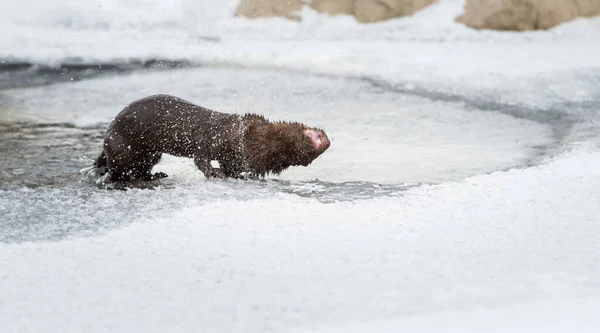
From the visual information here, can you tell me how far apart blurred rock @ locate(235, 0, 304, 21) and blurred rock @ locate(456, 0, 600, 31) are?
63.2 inches

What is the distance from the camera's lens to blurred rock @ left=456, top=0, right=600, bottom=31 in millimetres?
8125

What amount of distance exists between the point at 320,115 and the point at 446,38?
2504 millimetres

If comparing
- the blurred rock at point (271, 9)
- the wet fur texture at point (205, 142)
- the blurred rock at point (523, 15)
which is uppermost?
the blurred rock at point (523, 15)

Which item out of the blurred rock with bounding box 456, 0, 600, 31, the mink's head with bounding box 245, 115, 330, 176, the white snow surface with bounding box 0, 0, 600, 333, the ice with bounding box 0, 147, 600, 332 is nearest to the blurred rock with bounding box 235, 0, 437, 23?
the blurred rock with bounding box 456, 0, 600, 31

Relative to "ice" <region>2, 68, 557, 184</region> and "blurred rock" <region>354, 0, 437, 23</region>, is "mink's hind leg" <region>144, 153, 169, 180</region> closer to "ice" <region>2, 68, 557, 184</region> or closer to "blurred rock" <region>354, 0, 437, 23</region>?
"ice" <region>2, 68, 557, 184</region>

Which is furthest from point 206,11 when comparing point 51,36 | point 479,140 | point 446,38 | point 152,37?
point 479,140

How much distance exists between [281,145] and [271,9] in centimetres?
A: 456

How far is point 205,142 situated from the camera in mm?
4207

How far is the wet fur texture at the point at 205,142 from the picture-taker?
13.7ft

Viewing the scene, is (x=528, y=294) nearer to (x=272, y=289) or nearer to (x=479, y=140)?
(x=272, y=289)

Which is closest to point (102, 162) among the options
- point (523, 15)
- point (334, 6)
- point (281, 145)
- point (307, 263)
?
point (281, 145)

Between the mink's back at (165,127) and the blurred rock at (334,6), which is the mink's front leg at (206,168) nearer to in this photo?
the mink's back at (165,127)

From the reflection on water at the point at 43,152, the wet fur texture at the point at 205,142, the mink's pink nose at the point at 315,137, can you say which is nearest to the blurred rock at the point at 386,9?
the reflection on water at the point at 43,152

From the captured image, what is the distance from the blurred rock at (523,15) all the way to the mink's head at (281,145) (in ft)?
14.4
